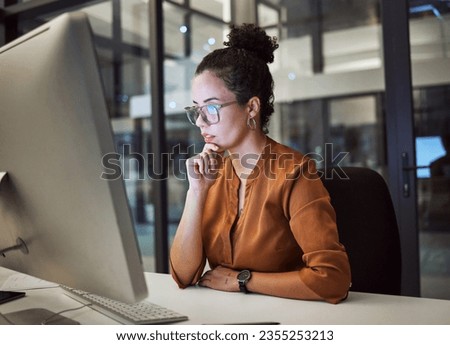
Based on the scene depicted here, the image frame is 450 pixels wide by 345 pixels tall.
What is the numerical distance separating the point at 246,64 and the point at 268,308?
2.55 ft

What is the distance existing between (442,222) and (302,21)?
5.87 feet

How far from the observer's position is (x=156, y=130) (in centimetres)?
327

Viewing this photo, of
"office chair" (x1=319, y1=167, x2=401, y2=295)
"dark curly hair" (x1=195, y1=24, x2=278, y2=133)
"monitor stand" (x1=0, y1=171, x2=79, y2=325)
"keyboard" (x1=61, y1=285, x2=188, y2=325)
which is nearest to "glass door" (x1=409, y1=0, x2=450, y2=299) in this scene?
"office chair" (x1=319, y1=167, x2=401, y2=295)

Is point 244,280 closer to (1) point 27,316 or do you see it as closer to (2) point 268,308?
(2) point 268,308

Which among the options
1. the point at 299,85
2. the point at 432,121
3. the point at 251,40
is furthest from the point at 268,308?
the point at 299,85

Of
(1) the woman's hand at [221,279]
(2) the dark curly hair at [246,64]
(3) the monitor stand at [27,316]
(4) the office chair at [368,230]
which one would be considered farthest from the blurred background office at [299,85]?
(3) the monitor stand at [27,316]

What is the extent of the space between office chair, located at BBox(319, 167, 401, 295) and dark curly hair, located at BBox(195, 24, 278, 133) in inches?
14.0

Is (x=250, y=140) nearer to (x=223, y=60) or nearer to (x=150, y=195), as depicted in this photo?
(x=223, y=60)

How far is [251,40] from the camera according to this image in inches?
60.2

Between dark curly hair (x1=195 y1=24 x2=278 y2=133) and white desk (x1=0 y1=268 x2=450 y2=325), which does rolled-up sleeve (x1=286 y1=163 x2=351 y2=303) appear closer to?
white desk (x1=0 y1=268 x2=450 y2=325)

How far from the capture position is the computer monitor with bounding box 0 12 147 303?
0.67 m

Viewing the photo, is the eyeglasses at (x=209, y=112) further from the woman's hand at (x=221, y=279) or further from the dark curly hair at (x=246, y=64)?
the woman's hand at (x=221, y=279)
